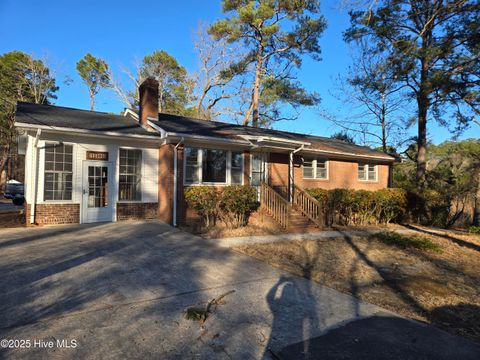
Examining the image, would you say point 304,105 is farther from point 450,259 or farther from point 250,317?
point 250,317

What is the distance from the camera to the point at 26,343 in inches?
125

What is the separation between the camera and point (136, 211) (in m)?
11.6

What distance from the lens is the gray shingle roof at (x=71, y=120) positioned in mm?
10071

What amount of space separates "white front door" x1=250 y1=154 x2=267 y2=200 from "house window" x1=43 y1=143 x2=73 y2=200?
686cm

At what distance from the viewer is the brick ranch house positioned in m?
10.1

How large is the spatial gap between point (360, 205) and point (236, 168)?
5.32m

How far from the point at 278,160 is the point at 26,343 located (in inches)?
483

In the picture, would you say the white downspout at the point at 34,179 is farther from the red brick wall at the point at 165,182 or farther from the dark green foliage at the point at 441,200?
the dark green foliage at the point at 441,200

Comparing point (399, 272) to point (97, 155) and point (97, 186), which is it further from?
point (97, 155)

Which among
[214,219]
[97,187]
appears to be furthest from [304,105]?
[97,187]

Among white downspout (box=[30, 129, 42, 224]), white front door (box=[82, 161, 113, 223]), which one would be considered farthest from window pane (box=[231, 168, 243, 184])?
white downspout (box=[30, 129, 42, 224])

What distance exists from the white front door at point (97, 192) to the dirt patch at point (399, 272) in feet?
17.7

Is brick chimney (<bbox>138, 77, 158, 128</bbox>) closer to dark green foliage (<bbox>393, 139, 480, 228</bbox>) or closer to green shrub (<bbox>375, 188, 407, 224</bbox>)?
green shrub (<bbox>375, 188, 407, 224</bbox>)

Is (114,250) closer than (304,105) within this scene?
Yes
